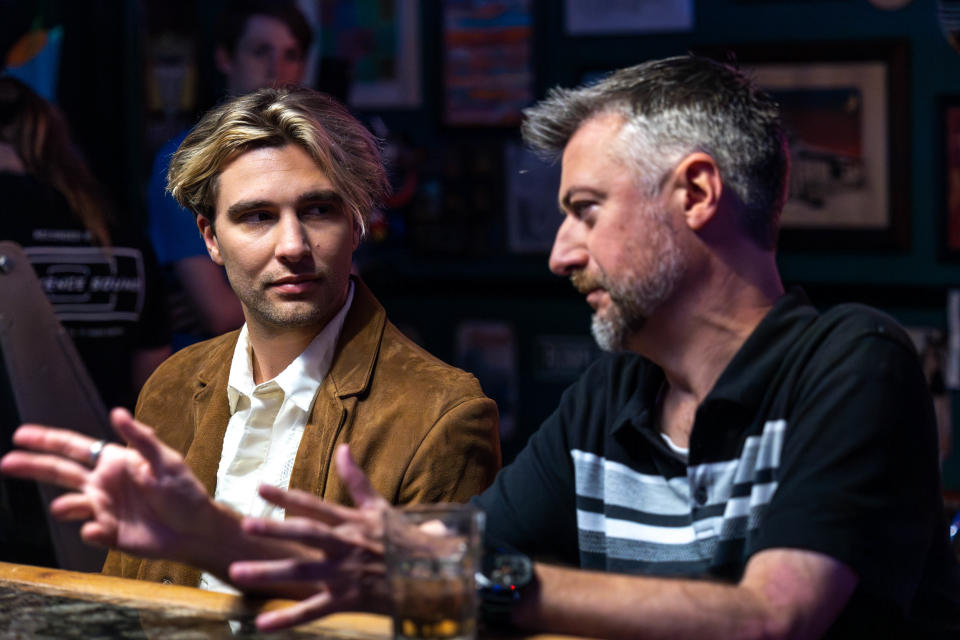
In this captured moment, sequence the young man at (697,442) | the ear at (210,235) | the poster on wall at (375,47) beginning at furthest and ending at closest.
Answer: the poster on wall at (375,47) → the ear at (210,235) → the young man at (697,442)

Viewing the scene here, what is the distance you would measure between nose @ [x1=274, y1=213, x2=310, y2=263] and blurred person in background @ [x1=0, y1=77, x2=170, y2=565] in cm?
115

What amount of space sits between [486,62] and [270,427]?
2.47 meters

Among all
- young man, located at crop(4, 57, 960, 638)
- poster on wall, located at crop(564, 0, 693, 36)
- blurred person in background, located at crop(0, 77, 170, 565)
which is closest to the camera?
young man, located at crop(4, 57, 960, 638)

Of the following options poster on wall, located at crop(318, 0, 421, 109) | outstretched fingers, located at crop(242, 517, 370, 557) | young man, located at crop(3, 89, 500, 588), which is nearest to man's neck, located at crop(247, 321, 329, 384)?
young man, located at crop(3, 89, 500, 588)

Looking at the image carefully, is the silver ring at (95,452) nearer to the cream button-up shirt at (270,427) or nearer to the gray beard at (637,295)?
the cream button-up shirt at (270,427)

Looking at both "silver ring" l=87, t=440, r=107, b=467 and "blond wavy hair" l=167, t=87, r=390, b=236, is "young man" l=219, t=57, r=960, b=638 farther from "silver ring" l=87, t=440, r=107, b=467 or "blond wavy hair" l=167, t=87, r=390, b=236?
"blond wavy hair" l=167, t=87, r=390, b=236

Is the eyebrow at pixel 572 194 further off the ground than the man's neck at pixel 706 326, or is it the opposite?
the eyebrow at pixel 572 194

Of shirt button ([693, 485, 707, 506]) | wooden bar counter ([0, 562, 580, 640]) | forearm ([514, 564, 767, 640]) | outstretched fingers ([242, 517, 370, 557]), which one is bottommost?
wooden bar counter ([0, 562, 580, 640])

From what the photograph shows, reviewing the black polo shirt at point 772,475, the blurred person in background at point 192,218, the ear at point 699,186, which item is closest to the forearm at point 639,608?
the black polo shirt at point 772,475

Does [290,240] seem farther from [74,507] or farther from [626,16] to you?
[626,16]

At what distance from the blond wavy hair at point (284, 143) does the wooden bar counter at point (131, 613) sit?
0.81 metres

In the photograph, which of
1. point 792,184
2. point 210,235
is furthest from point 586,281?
point 792,184

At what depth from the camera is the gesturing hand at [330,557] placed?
4.18ft

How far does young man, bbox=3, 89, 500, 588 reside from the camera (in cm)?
196
